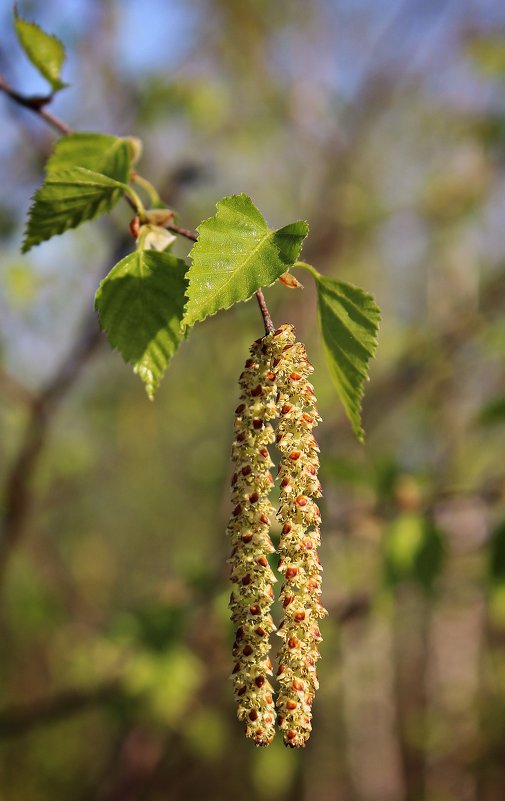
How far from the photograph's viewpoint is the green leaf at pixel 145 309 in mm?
846

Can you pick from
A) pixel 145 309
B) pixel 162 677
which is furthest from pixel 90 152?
pixel 162 677

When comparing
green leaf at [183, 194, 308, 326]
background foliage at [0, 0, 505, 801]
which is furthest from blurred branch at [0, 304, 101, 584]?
green leaf at [183, 194, 308, 326]

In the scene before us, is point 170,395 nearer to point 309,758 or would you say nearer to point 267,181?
point 267,181

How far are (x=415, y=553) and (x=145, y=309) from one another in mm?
1316

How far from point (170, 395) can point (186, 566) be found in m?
3.27

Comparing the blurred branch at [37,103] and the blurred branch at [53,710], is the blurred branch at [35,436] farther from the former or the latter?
the blurred branch at [37,103]

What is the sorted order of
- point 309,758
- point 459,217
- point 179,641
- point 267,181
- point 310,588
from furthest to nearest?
1. point 267,181
2. point 309,758
3. point 459,217
4. point 179,641
5. point 310,588

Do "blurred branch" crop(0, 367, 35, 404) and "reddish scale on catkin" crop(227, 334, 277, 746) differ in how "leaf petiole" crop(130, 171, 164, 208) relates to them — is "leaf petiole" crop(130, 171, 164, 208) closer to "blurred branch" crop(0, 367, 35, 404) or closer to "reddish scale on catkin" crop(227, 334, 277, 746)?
"reddish scale on catkin" crop(227, 334, 277, 746)

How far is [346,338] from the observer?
0.84m

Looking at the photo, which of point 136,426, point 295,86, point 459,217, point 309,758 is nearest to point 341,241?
point 459,217

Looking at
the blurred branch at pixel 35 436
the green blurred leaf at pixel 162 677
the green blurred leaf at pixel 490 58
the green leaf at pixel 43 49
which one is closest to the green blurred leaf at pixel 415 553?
the green blurred leaf at pixel 162 677

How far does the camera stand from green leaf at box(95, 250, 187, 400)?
0.85 meters

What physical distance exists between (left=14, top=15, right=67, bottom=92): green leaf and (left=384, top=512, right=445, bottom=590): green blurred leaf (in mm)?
1418

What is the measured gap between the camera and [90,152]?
1.01 m
